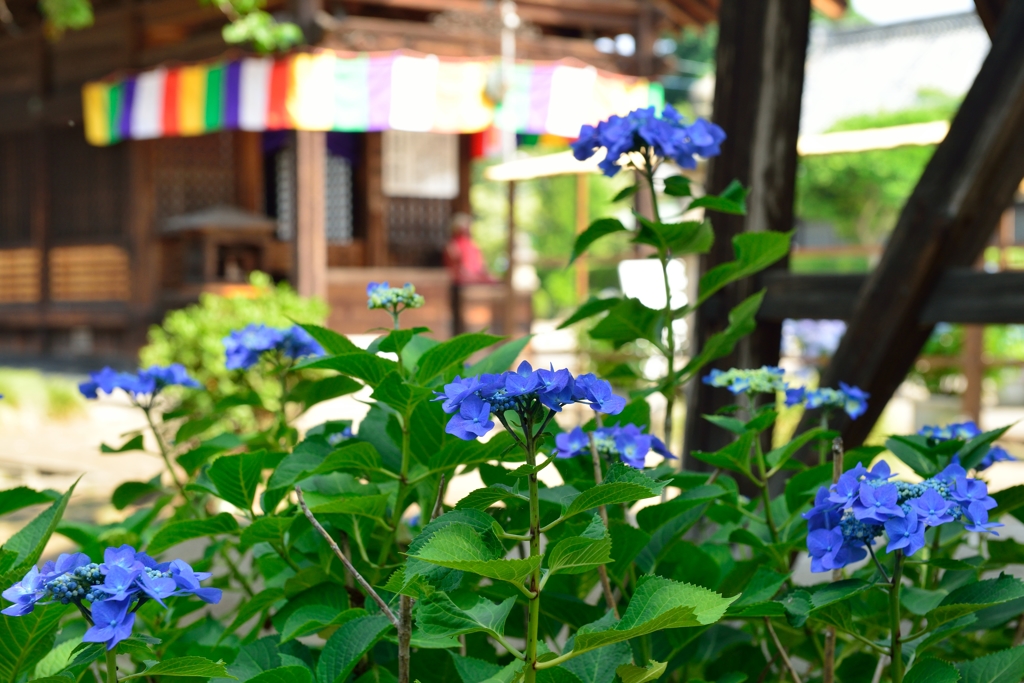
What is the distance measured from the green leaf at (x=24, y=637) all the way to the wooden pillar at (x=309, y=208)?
802 centimetres

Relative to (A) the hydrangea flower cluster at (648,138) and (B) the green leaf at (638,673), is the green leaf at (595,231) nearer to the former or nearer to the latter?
(A) the hydrangea flower cluster at (648,138)

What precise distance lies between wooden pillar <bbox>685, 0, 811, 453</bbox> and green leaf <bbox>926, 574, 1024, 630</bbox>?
1.40m

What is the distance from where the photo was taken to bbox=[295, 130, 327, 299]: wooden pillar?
9008 millimetres

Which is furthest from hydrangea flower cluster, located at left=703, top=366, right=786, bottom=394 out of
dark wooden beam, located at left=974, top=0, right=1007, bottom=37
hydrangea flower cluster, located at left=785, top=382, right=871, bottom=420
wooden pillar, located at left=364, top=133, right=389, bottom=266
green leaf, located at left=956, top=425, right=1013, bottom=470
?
wooden pillar, located at left=364, top=133, right=389, bottom=266

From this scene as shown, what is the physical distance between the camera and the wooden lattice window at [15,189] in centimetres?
1198

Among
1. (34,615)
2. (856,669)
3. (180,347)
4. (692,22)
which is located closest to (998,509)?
(856,669)

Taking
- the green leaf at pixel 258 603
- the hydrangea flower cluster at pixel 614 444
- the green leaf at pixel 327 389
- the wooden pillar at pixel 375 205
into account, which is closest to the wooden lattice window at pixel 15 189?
the wooden pillar at pixel 375 205

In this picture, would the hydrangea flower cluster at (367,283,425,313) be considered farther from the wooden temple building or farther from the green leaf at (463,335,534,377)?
the wooden temple building

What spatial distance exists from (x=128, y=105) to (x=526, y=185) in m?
21.8

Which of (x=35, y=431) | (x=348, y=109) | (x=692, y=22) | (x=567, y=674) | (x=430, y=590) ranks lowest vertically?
(x=35, y=431)

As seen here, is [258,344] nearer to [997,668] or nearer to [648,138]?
[648,138]

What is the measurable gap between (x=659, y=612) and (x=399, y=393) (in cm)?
41

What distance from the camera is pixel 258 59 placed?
871cm

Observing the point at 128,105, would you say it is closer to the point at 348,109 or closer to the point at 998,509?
the point at 348,109
